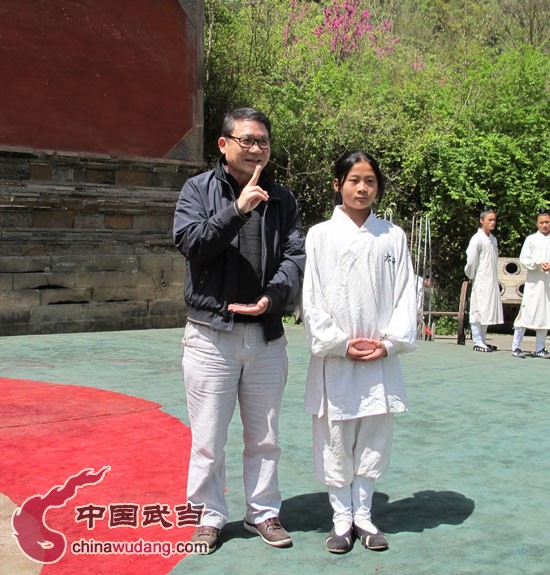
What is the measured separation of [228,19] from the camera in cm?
1599

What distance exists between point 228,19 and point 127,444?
13.1m

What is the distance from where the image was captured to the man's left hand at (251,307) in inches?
116

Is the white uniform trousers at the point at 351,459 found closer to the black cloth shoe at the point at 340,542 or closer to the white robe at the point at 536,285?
the black cloth shoe at the point at 340,542

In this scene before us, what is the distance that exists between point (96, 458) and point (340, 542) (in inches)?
69.1

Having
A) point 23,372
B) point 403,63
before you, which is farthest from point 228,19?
point 23,372

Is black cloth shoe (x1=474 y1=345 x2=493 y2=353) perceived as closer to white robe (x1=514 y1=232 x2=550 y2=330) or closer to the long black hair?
white robe (x1=514 y1=232 x2=550 y2=330)

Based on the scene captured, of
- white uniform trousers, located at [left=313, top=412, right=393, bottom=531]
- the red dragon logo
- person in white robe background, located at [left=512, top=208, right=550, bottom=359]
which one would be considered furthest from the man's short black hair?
person in white robe background, located at [left=512, top=208, right=550, bottom=359]

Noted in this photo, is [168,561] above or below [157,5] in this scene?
below

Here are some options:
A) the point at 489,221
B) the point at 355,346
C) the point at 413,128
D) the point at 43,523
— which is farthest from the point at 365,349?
the point at 413,128

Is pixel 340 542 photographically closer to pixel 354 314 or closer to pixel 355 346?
pixel 355 346

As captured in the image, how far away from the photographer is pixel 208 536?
3012 mm

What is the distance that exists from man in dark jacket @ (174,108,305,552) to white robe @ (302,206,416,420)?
0.36 feet

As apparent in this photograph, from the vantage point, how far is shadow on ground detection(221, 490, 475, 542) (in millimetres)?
3283

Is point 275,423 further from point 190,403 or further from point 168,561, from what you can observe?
point 168,561
